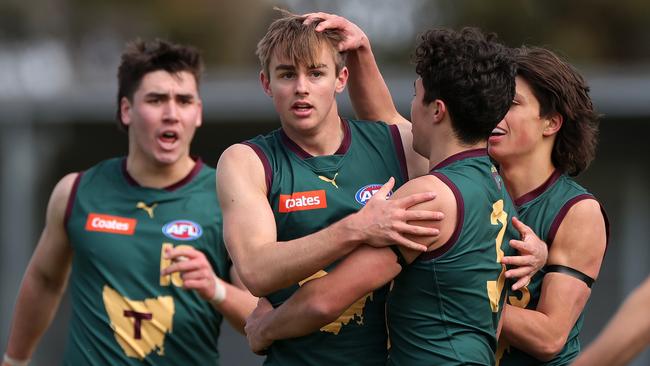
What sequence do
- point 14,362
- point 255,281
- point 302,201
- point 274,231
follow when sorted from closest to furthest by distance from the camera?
1. point 255,281
2. point 274,231
3. point 302,201
4. point 14,362

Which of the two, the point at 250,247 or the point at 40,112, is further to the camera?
the point at 40,112

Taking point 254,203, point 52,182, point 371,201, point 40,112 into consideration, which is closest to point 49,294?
point 254,203

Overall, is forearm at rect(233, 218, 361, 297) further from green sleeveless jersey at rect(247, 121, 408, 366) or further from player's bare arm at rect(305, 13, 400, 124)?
player's bare arm at rect(305, 13, 400, 124)

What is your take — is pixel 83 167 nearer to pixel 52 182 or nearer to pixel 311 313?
pixel 52 182

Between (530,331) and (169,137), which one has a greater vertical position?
(169,137)

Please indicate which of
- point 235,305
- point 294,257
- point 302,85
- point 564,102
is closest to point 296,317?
point 294,257

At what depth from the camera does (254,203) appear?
192 inches

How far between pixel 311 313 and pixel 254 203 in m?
0.53

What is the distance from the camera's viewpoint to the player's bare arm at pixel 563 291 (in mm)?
4980

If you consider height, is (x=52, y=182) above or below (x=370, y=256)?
below

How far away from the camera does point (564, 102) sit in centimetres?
536

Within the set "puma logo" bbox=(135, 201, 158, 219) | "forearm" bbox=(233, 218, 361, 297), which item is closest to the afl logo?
"puma logo" bbox=(135, 201, 158, 219)

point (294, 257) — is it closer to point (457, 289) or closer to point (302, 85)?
point (457, 289)

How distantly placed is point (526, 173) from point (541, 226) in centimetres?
29
